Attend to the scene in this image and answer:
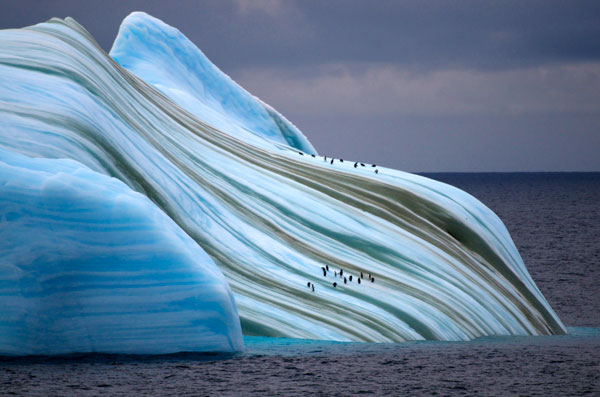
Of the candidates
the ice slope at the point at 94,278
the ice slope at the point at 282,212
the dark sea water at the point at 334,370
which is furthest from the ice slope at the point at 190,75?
the ice slope at the point at 94,278

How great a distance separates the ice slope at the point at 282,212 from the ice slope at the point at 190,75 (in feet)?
12.6

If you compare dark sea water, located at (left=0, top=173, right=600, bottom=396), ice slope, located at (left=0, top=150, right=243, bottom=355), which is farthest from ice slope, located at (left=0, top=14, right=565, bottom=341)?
ice slope, located at (left=0, top=150, right=243, bottom=355)

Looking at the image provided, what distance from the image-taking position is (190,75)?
92.3ft

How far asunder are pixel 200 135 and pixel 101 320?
27.7 feet

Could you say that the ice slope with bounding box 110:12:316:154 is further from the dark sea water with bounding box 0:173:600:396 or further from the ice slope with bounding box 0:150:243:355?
the ice slope with bounding box 0:150:243:355

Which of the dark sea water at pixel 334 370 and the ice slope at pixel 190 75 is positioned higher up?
the ice slope at pixel 190 75

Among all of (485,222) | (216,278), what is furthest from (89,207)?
(485,222)

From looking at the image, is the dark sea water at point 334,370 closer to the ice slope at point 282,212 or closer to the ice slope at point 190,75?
the ice slope at point 282,212

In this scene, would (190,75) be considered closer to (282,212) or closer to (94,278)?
(282,212)

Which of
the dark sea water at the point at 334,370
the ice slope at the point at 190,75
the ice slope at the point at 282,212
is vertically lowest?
the dark sea water at the point at 334,370

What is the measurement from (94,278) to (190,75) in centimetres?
1521

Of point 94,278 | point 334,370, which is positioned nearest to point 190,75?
point 94,278

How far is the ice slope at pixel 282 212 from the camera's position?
16672mm

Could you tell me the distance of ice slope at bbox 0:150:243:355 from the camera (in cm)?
1350
